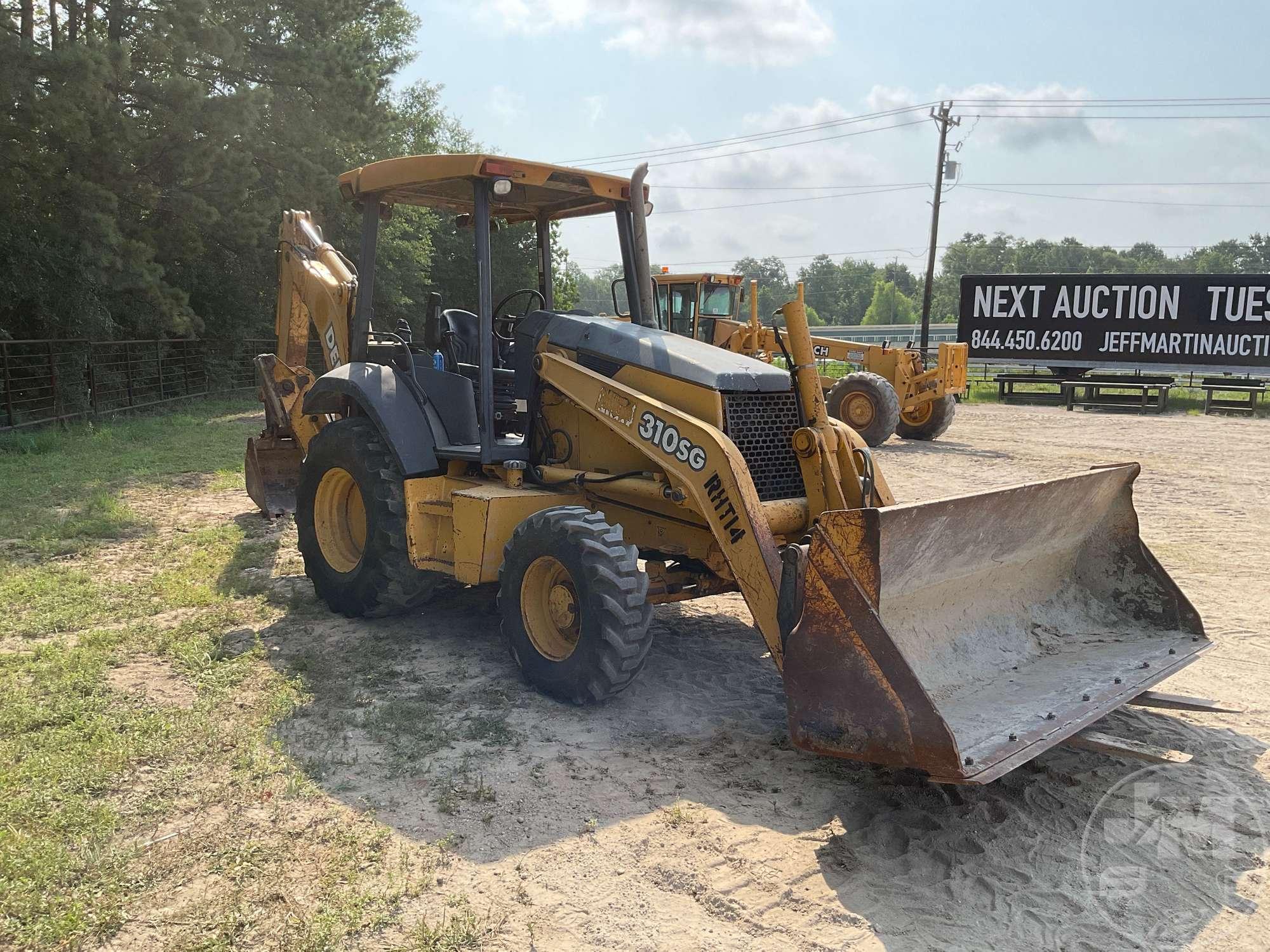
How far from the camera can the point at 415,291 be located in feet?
97.1

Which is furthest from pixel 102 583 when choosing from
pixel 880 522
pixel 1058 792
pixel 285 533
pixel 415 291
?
pixel 415 291

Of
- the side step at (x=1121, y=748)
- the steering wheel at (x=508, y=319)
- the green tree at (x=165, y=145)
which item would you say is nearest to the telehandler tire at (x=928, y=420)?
the green tree at (x=165, y=145)

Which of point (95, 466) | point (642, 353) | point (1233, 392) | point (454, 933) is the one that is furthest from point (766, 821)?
point (1233, 392)

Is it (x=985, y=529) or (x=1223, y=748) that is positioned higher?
(x=985, y=529)

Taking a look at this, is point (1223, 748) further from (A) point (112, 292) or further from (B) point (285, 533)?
(A) point (112, 292)

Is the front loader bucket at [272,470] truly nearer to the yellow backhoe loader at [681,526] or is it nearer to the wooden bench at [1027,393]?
the yellow backhoe loader at [681,526]

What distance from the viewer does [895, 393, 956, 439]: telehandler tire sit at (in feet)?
56.2

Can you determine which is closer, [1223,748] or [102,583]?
[1223,748]

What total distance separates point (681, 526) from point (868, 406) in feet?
36.9

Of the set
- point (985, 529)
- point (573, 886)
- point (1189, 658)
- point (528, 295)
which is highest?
point (528, 295)

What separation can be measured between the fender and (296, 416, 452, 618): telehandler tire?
0.16 m

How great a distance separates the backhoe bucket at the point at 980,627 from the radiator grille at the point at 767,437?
102 cm

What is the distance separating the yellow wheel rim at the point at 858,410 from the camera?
15.8m

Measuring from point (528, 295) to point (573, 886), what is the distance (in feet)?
12.8
